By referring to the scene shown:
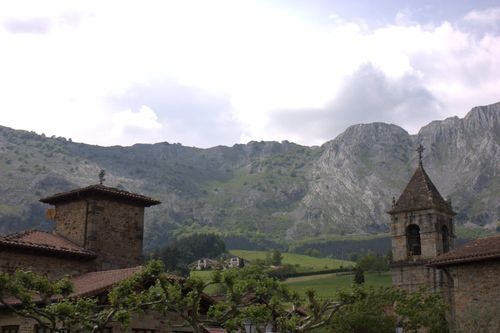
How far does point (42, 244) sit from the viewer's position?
31.9 metres

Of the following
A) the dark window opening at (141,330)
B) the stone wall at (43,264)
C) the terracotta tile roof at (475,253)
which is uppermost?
the terracotta tile roof at (475,253)

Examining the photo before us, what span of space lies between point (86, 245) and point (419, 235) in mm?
26813

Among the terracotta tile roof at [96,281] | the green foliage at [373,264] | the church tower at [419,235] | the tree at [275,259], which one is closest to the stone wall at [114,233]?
the terracotta tile roof at [96,281]

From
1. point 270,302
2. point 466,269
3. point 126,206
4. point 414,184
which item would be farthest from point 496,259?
point 414,184

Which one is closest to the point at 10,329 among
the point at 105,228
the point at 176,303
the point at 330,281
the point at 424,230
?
the point at 105,228

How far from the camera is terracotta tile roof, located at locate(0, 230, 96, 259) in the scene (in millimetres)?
30781

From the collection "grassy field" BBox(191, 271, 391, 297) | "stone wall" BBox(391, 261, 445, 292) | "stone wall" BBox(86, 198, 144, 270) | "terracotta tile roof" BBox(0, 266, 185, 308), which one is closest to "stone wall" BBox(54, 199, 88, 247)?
"stone wall" BBox(86, 198, 144, 270)

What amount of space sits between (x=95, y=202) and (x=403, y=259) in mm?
25109

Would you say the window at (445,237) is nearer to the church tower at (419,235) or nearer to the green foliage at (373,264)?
the church tower at (419,235)

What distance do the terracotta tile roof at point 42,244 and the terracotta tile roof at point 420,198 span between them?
2652cm

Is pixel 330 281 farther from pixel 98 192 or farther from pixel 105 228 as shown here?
pixel 98 192

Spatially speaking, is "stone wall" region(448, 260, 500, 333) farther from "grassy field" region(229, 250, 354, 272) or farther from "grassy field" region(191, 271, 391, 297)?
"grassy field" region(229, 250, 354, 272)

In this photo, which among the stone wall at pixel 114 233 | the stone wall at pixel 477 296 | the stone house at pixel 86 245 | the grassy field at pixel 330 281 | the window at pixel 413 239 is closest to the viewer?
the stone wall at pixel 477 296

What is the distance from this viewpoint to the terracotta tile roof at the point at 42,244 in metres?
30.8
